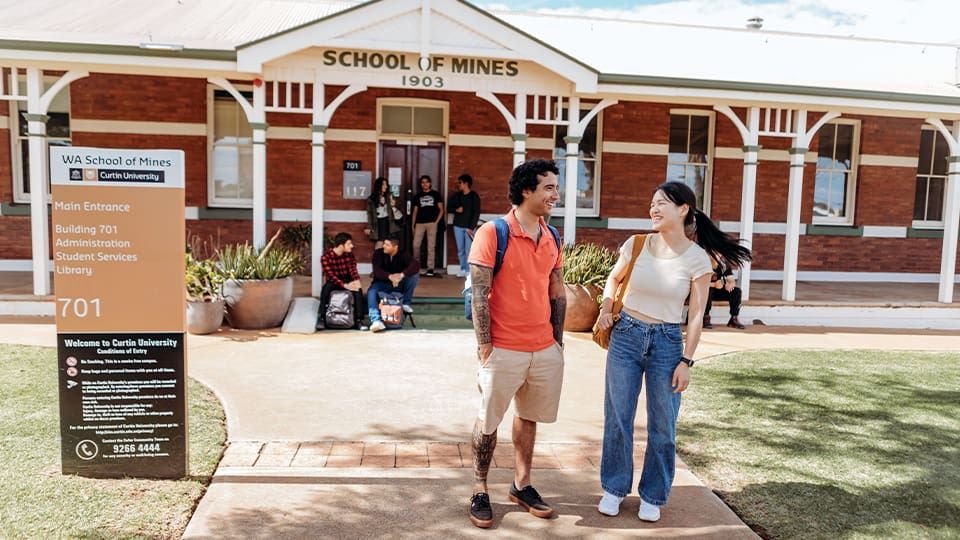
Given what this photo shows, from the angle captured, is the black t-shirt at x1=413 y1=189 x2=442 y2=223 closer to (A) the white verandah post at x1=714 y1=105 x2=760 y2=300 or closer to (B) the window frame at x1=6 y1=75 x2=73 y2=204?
(A) the white verandah post at x1=714 y1=105 x2=760 y2=300

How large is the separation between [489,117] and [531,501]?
9.58 meters

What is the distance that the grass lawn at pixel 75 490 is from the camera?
3.60 m

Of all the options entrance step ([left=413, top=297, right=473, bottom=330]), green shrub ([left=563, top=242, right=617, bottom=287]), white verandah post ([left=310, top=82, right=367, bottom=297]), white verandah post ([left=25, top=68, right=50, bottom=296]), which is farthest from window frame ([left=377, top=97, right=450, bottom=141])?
white verandah post ([left=25, top=68, right=50, bottom=296])

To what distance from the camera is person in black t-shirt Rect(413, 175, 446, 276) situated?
11984mm

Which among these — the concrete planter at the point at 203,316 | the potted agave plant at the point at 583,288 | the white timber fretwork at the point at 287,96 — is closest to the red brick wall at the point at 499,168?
the white timber fretwork at the point at 287,96

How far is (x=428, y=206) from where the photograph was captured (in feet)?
39.3

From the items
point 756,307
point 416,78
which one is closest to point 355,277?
point 416,78

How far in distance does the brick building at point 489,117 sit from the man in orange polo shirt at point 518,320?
6.37 m

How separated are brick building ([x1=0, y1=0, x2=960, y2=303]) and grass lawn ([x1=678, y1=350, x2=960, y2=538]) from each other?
144 inches

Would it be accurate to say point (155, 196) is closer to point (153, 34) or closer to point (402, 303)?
point (402, 303)

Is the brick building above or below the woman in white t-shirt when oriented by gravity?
above

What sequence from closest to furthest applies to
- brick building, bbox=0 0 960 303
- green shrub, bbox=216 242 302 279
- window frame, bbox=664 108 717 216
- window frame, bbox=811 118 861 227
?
green shrub, bbox=216 242 302 279 → brick building, bbox=0 0 960 303 → window frame, bbox=664 108 717 216 → window frame, bbox=811 118 861 227

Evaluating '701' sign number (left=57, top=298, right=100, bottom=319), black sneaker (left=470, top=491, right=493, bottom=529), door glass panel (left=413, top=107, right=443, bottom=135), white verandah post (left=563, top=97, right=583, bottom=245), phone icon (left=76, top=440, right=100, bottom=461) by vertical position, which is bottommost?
black sneaker (left=470, top=491, right=493, bottom=529)

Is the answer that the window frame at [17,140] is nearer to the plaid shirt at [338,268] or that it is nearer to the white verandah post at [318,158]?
the white verandah post at [318,158]
